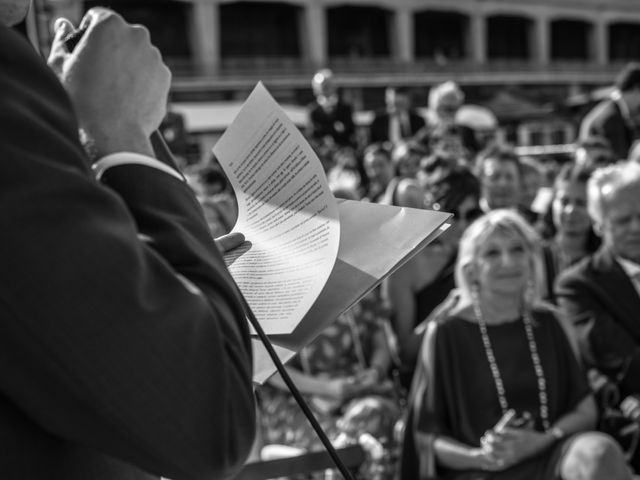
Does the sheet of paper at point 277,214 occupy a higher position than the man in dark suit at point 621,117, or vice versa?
the sheet of paper at point 277,214

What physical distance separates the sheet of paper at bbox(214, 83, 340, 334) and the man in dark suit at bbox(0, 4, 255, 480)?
0.20 metres

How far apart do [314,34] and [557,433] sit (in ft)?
104

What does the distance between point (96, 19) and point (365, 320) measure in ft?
9.88

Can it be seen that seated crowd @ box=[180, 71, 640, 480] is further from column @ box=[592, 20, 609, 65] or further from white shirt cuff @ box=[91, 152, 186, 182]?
column @ box=[592, 20, 609, 65]

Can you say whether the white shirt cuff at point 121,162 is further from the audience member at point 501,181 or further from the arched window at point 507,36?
the arched window at point 507,36

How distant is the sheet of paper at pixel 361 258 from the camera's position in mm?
1124

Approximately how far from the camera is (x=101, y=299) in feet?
2.67

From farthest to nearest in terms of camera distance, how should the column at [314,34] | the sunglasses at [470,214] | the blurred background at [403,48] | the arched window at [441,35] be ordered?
the arched window at [441,35]
the column at [314,34]
the blurred background at [403,48]
the sunglasses at [470,214]

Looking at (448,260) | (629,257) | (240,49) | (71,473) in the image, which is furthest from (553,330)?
Result: (240,49)

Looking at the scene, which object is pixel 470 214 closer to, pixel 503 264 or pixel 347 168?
pixel 503 264

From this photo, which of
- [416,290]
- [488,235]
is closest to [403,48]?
[416,290]

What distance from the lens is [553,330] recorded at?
308cm

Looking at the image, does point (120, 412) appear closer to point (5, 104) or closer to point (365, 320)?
point (5, 104)

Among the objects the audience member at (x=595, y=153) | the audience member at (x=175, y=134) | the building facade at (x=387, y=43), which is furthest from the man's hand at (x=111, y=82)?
the building facade at (x=387, y=43)
